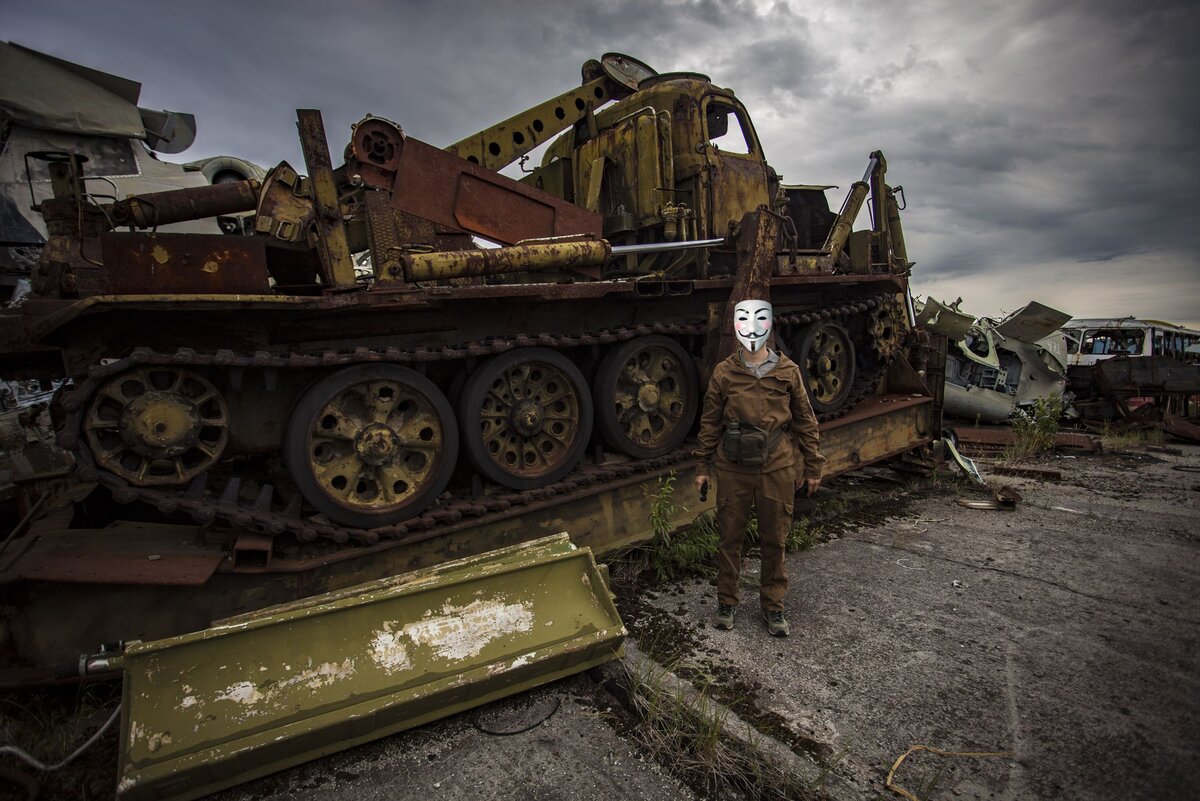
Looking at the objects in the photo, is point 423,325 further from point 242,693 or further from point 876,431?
point 876,431

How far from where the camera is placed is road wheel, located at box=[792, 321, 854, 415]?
591cm

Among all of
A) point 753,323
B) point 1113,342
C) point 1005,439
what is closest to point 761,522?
point 753,323

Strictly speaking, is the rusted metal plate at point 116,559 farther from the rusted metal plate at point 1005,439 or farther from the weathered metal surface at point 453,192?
the rusted metal plate at point 1005,439

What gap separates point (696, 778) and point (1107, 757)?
5.36ft

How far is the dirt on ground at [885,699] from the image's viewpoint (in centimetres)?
243

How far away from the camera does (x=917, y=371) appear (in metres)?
7.36

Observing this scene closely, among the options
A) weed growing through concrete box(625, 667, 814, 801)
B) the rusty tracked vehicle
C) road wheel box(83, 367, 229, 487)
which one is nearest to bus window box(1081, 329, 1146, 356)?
the rusty tracked vehicle

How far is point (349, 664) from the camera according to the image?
8.84 ft

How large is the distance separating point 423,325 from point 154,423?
159cm

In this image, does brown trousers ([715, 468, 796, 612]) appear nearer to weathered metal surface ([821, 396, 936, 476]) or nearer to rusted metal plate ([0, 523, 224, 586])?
weathered metal surface ([821, 396, 936, 476])

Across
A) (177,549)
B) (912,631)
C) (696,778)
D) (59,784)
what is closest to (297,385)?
(177,549)

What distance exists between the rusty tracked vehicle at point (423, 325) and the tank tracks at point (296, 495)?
17 millimetres

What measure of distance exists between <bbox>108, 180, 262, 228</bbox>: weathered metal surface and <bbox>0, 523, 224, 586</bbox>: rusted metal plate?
5.82 feet

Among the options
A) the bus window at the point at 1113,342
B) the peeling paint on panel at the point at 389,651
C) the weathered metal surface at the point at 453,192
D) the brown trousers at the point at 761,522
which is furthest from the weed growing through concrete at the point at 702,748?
the bus window at the point at 1113,342
